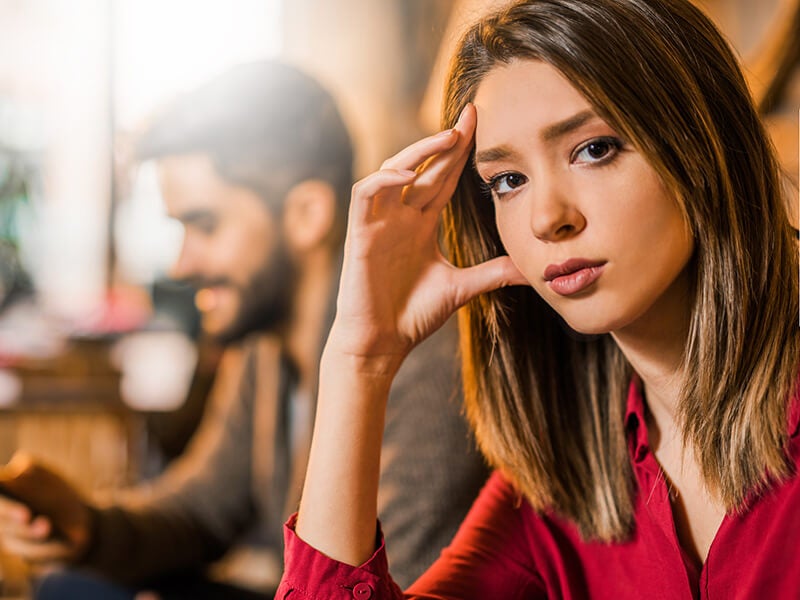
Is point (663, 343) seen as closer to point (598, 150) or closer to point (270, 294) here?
point (598, 150)

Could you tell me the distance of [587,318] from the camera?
0.80 meters

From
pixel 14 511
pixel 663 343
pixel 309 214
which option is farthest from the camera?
pixel 309 214

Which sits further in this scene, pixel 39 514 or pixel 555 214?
pixel 39 514

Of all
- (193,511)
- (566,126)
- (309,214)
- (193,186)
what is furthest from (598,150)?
(193,511)

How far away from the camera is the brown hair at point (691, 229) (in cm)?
77

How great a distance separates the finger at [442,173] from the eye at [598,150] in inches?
5.0

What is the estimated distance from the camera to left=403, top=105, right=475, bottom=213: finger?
2.83 ft

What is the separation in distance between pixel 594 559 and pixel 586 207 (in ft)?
1.35

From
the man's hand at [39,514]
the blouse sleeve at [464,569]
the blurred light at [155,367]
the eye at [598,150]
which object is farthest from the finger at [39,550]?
the blurred light at [155,367]

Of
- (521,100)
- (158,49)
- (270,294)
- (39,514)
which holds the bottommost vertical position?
(39,514)

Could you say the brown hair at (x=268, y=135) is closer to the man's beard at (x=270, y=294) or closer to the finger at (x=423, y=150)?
the man's beard at (x=270, y=294)

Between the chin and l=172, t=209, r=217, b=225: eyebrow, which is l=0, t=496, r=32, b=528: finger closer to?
l=172, t=209, r=217, b=225: eyebrow

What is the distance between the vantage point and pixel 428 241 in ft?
3.16

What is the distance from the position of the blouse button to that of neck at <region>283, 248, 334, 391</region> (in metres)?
1.04
